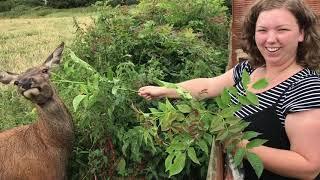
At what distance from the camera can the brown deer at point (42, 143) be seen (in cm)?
466

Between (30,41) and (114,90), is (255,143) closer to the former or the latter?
(114,90)

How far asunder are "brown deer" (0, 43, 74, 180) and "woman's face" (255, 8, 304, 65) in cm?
220

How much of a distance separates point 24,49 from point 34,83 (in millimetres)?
16066

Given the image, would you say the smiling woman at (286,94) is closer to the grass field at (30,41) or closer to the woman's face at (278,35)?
the woman's face at (278,35)

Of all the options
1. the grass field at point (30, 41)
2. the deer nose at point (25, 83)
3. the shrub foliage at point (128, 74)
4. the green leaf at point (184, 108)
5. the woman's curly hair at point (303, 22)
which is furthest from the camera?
the grass field at point (30, 41)

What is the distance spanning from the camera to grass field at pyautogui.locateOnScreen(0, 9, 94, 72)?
52.5ft

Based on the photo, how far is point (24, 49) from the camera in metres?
20.0

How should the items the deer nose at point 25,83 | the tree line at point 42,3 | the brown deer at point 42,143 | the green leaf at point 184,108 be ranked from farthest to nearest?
1. the tree line at point 42,3
2. the brown deer at point 42,143
3. the deer nose at point 25,83
4. the green leaf at point 184,108

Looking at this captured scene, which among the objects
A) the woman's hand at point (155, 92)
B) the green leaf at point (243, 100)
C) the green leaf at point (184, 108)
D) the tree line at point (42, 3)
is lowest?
the tree line at point (42, 3)

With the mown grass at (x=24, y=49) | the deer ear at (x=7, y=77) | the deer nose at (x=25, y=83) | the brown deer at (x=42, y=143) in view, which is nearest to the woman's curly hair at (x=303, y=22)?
the deer nose at (x=25, y=83)

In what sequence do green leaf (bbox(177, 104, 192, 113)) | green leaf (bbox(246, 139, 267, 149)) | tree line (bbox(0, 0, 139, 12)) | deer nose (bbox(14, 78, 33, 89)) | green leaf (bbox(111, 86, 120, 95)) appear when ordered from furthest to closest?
tree line (bbox(0, 0, 139, 12)) → deer nose (bbox(14, 78, 33, 89)) → green leaf (bbox(111, 86, 120, 95)) → green leaf (bbox(177, 104, 192, 113)) → green leaf (bbox(246, 139, 267, 149))

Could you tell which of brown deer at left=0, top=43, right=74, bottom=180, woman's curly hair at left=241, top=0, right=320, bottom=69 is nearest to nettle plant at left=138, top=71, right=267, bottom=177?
woman's curly hair at left=241, top=0, right=320, bottom=69

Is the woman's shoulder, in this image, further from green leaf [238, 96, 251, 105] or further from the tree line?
the tree line


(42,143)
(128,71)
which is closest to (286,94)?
(128,71)
